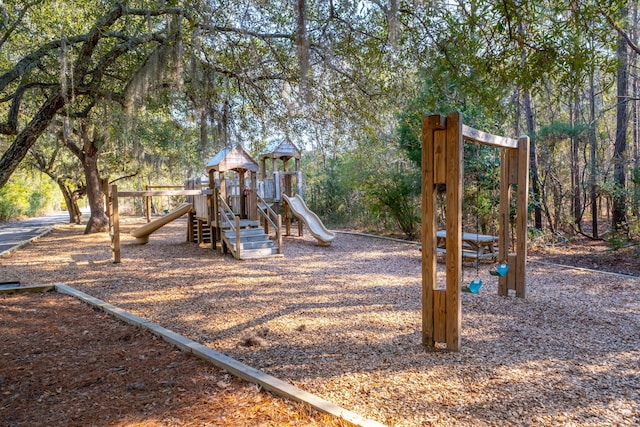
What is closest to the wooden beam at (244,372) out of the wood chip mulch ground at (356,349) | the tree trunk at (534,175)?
the wood chip mulch ground at (356,349)

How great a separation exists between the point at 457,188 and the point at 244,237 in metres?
6.73

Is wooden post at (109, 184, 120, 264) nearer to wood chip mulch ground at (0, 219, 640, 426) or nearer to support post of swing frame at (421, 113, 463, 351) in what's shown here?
wood chip mulch ground at (0, 219, 640, 426)

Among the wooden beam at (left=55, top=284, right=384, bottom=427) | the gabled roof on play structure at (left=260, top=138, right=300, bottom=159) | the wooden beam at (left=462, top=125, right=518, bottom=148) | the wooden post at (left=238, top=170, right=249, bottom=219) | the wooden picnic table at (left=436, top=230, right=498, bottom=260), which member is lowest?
the wooden beam at (left=55, top=284, right=384, bottom=427)

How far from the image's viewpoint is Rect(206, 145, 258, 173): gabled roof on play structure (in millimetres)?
9704

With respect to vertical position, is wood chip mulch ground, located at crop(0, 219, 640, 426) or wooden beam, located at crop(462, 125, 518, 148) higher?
wooden beam, located at crop(462, 125, 518, 148)

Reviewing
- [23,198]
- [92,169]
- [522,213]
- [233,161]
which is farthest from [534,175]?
[23,198]

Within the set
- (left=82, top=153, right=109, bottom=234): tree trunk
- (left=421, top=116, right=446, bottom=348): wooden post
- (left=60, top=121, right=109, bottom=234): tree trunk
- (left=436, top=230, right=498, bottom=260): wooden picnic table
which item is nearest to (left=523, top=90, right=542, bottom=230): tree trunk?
(left=436, top=230, right=498, bottom=260): wooden picnic table

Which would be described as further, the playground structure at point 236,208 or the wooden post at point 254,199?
the wooden post at point 254,199

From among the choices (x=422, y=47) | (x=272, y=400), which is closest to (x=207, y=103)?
(x=422, y=47)

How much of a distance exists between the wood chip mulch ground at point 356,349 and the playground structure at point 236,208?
2187mm

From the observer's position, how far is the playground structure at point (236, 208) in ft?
29.4

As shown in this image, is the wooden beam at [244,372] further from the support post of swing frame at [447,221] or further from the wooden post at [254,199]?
the wooden post at [254,199]

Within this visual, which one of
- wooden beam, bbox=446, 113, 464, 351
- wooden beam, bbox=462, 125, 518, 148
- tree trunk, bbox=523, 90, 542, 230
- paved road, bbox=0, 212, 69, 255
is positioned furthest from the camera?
paved road, bbox=0, 212, 69, 255

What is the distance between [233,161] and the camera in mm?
9961
